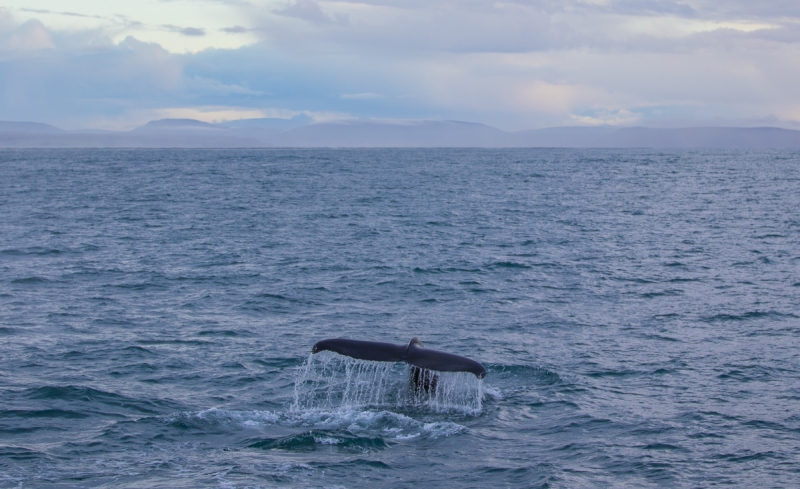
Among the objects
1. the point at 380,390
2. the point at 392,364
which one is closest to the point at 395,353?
the point at 380,390

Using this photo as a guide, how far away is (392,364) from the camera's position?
57.7ft

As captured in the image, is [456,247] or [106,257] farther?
[456,247]

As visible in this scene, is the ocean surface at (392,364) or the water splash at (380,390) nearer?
the ocean surface at (392,364)

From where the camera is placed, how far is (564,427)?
568 inches

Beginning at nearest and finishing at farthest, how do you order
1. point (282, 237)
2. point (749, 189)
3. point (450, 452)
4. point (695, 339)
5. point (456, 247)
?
point (450, 452)
point (695, 339)
point (456, 247)
point (282, 237)
point (749, 189)

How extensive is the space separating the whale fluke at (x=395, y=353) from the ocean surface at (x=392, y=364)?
3.98ft

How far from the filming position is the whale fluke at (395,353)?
13.0 m

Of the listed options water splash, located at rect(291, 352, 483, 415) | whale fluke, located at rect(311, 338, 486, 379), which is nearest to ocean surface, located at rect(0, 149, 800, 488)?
water splash, located at rect(291, 352, 483, 415)

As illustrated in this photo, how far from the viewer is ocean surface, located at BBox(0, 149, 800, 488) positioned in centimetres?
1271

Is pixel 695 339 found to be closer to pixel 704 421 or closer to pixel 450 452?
pixel 704 421

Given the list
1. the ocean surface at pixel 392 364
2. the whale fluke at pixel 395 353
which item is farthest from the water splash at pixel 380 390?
the whale fluke at pixel 395 353

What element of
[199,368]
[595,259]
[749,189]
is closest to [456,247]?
[595,259]

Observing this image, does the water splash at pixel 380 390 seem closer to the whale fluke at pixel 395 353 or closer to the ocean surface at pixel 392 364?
the ocean surface at pixel 392 364

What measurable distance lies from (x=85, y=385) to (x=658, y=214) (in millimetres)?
43735
